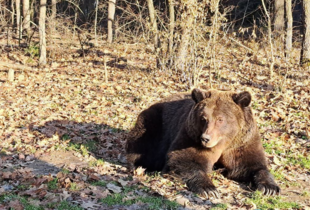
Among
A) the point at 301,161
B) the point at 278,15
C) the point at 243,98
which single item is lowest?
the point at 301,161

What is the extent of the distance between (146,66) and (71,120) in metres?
7.74

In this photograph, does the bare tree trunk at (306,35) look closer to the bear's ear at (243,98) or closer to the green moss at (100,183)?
the bear's ear at (243,98)

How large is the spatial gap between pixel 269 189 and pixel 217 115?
132cm

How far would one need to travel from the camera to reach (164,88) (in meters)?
14.1

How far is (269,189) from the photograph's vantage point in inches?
243

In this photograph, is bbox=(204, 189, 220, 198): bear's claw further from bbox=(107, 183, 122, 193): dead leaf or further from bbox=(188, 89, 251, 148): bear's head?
bbox=(107, 183, 122, 193): dead leaf

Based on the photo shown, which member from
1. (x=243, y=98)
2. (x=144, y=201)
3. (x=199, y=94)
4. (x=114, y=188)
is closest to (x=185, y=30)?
(x=199, y=94)

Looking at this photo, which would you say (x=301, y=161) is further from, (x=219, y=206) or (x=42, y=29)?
(x=42, y=29)

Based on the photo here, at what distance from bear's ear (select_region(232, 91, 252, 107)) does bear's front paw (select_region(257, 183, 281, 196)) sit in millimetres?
1255

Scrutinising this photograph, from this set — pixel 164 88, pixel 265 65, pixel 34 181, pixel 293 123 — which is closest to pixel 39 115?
pixel 164 88

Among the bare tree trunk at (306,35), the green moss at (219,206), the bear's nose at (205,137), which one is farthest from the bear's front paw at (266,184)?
the bare tree trunk at (306,35)

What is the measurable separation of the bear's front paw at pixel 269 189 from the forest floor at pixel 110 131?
98mm

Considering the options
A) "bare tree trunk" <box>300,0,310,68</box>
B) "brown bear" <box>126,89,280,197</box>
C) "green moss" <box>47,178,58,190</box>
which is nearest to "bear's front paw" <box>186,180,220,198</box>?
"brown bear" <box>126,89,280,197</box>

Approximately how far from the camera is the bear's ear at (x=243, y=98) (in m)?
6.46
